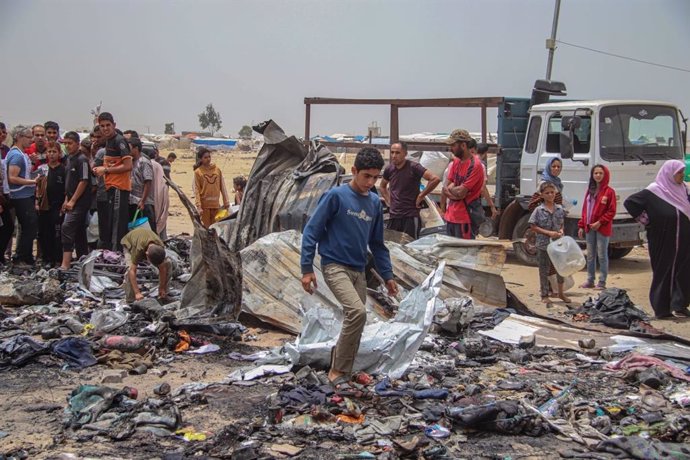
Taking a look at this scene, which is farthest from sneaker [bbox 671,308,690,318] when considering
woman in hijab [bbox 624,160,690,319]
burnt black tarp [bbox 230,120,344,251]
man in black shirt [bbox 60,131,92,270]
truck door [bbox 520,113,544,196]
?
man in black shirt [bbox 60,131,92,270]

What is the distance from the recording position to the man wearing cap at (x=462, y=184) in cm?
923

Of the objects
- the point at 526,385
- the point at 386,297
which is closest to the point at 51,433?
the point at 526,385

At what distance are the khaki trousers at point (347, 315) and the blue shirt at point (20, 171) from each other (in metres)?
5.83

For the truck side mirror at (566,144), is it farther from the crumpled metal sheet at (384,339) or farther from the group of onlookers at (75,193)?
the crumpled metal sheet at (384,339)

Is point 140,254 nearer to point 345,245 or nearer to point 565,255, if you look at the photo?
point 345,245

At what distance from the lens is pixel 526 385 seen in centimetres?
569

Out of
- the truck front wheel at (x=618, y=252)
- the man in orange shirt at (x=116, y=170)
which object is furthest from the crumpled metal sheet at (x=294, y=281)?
the truck front wheel at (x=618, y=252)

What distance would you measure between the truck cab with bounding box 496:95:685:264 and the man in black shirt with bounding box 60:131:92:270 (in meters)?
5.76

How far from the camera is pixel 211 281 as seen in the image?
277 inches

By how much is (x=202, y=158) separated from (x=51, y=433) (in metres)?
6.65

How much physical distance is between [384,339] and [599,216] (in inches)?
181

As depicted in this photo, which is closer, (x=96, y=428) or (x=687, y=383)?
(x=96, y=428)

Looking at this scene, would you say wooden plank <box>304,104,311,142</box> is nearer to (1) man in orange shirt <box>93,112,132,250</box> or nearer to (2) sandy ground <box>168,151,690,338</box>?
(2) sandy ground <box>168,151,690,338</box>

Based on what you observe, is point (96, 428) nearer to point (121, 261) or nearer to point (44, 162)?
point (121, 261)
